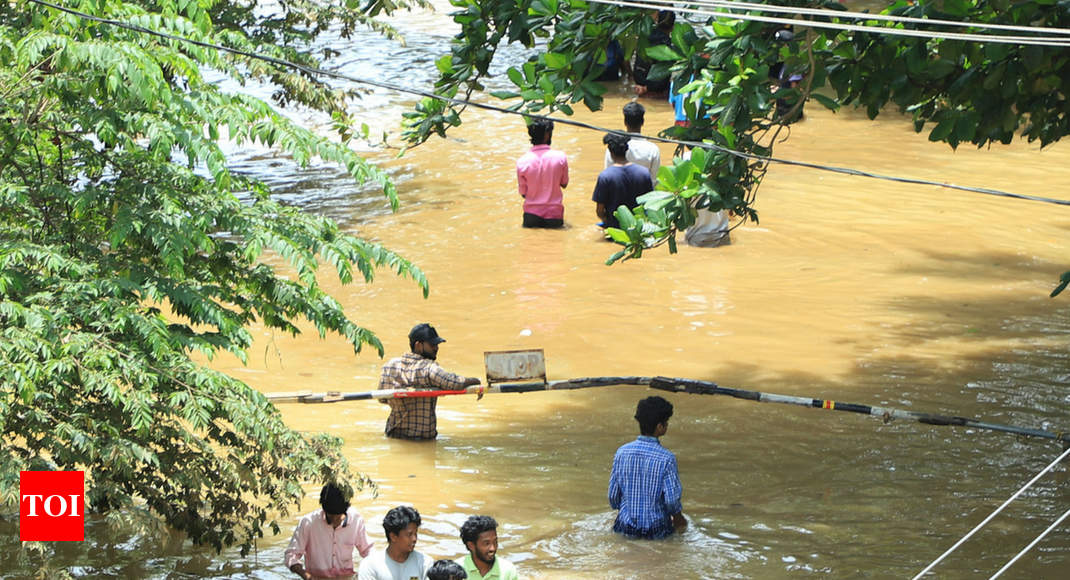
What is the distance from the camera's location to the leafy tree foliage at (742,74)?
766cm

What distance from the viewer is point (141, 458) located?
6281mm

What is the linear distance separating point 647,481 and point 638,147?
295 inches

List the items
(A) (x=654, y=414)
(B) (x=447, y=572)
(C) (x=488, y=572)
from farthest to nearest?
(A) (x=654, y=414) → (C) (x=488, y=572) → (B) (x=447, y=572)

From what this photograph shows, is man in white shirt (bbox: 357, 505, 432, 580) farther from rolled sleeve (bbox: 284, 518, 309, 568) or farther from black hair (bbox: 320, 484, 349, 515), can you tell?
rolled sleeve (bbox: 284, 518, 309, 568)

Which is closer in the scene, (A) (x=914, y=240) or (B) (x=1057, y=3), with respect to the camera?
(B) (x=1057, y=3)

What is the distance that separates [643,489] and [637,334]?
4.48 m

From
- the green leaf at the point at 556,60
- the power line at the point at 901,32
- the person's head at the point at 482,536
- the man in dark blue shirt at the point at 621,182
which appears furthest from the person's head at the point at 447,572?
the man in dark blue shirt at the point at 621,182

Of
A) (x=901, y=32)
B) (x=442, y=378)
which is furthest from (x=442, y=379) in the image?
(x=901, y=32)

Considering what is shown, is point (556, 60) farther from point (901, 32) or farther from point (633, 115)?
point (633, 115)

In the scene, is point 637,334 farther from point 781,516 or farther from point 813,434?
point 781,516

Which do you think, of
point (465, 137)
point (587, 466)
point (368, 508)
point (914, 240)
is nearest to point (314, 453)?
point (368, 508)

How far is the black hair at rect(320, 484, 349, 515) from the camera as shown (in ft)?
23.7

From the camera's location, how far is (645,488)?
8117mm

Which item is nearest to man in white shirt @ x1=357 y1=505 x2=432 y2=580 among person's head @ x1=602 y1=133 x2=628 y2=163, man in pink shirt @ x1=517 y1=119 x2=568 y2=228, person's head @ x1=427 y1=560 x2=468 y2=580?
person's head @ x1=427 y1=560 x2=468 y2=580
